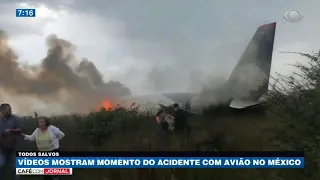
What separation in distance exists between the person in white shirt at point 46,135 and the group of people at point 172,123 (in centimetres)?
134

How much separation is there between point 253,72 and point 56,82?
268cm

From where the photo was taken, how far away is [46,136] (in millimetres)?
4977

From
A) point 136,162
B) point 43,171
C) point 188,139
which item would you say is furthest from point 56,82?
point 188,139

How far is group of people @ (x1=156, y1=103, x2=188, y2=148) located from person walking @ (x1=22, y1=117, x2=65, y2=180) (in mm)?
1341

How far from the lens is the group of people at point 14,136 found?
485cm

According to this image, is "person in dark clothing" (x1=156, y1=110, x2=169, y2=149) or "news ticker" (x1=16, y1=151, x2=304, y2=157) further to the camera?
"person in dark clothing" (x1=156, y1=110, x2=169, y2=149)

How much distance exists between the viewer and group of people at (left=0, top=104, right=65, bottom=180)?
485 centimetres

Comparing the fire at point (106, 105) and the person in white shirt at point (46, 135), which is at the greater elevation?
the fire at point (106, 105)

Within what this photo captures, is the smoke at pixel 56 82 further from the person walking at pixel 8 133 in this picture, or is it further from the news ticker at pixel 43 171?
the news ticker at pixel 43 171

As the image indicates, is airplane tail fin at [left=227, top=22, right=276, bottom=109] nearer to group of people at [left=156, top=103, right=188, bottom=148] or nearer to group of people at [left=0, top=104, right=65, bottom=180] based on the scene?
group of people at [left=156, top=103, right=188, bottom=148]

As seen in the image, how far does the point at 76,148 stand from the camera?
4922 mm

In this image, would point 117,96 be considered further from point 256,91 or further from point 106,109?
point 256,91
